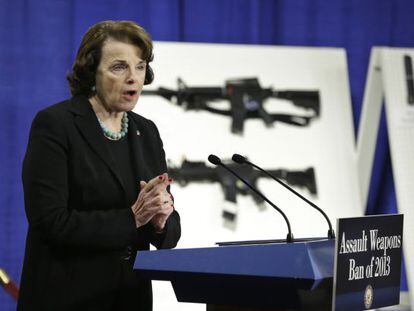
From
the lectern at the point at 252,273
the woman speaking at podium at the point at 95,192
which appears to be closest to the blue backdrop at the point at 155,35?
the woman speaking at podium at the point at 95,192

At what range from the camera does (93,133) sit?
1.93m

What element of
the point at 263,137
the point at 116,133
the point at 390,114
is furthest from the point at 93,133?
the point at 390,114

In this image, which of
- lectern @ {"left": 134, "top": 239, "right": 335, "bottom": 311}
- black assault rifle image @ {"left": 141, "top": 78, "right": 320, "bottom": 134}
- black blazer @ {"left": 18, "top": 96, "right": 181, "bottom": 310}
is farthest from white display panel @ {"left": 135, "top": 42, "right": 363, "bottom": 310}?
lectern @ {"left": 134, "top": 239, "right": 335, "bottom": 311}

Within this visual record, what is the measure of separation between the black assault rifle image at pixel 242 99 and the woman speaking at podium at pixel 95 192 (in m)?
1.93

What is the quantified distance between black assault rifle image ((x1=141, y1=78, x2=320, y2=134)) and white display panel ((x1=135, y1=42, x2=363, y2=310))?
31 mm

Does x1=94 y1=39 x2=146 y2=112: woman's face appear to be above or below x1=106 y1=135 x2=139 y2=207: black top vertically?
above

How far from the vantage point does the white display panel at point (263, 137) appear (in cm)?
392

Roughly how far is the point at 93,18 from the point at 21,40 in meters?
0.42

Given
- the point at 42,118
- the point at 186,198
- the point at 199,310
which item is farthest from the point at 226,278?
the point at 186,198

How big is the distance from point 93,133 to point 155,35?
2.57 m

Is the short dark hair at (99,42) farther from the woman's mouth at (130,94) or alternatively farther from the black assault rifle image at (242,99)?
the black assault rifle image at (242,99)

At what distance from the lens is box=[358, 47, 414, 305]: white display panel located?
13.7ft


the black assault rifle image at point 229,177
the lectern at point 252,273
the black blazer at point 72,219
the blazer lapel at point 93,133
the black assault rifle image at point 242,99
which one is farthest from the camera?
the black assault rifle image at point 242,99

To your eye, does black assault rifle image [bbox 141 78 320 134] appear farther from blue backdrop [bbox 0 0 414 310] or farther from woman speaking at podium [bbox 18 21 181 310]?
woman speaking at podium [bbox 18 21 181 310]
